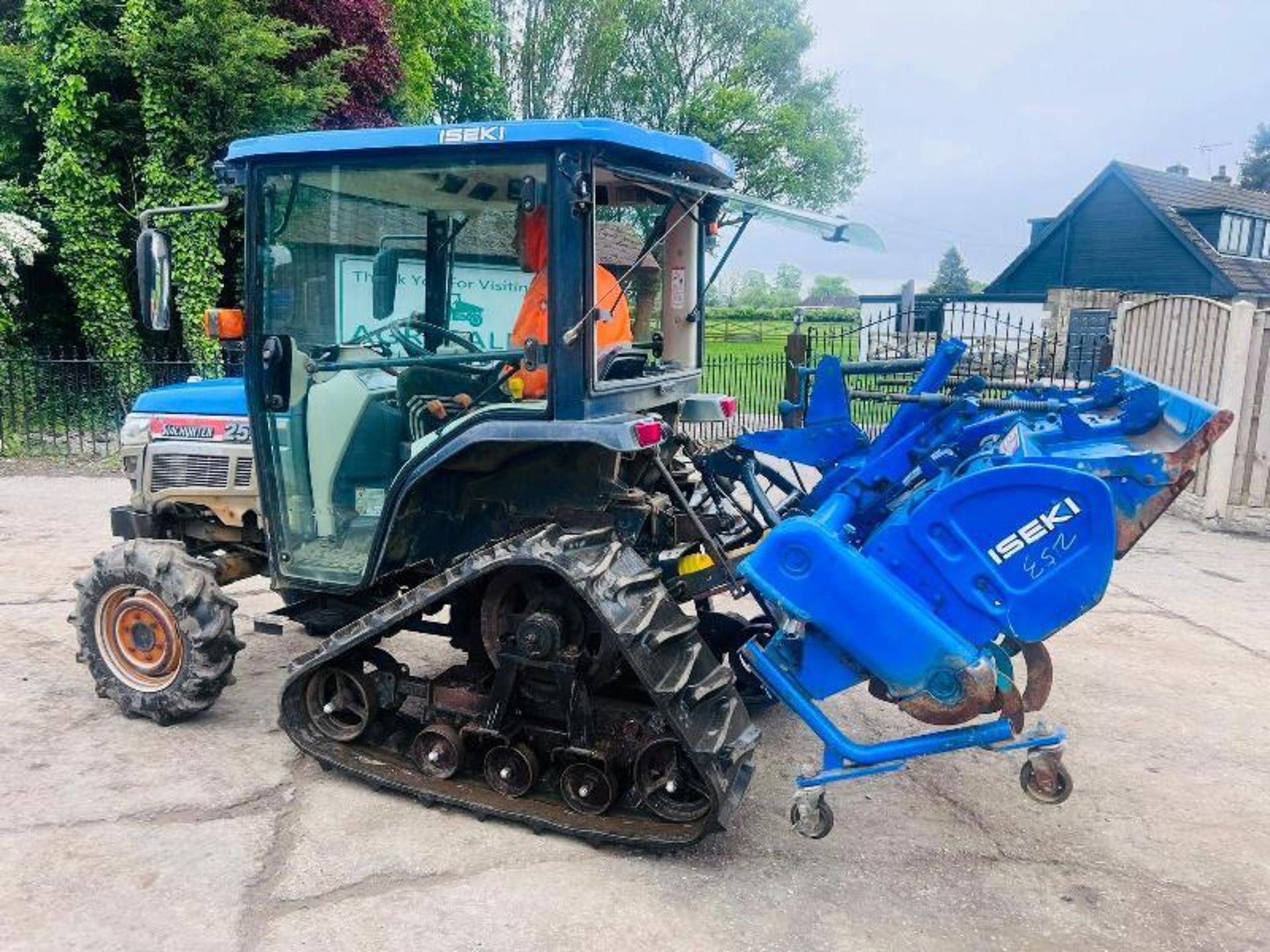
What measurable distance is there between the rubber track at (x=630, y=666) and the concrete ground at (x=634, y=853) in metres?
0.09

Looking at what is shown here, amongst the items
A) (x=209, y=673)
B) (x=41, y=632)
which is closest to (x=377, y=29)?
(x=41, y=632)

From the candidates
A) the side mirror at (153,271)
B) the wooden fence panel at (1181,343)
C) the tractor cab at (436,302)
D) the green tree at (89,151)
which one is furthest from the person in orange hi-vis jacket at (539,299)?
the green tree at (89,151)

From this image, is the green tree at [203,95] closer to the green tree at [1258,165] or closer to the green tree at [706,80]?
the green tree at [706,80]

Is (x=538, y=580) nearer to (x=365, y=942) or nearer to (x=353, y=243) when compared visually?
(x=365, y=942)

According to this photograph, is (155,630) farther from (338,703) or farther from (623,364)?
(623,364)

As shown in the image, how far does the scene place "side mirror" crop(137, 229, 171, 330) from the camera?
13.3 ft

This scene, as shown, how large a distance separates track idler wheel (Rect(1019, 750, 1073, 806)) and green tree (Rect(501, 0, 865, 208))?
2567 centimetres

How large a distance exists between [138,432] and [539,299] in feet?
8.33

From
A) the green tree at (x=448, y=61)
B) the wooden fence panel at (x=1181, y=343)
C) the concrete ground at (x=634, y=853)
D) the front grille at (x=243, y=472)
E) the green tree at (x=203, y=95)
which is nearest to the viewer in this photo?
the concrete ground at (x=634, y=853)

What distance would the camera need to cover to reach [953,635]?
3.06 m

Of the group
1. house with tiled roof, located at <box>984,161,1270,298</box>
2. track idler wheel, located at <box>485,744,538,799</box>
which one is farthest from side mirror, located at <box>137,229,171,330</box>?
house with tiled roof, located at <box>984,161,1270,298</box>

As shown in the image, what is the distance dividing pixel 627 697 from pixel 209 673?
1901 mm

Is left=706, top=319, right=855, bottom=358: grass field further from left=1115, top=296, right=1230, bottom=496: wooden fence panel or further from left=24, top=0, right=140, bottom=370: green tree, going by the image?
left=24, top=0, right=140, bottom=370: green tree

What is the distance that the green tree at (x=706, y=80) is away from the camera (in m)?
26.6
